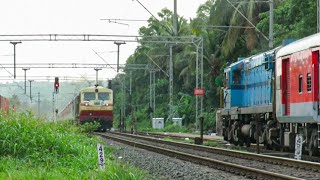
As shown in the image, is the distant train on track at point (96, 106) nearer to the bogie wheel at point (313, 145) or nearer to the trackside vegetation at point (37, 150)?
the trackside vegetation at point (37, 150)

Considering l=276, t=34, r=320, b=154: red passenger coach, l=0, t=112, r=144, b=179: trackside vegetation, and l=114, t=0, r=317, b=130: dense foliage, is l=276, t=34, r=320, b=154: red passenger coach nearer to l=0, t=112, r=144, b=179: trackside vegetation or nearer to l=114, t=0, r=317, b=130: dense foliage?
l=0, t=112, r=144, b=179: trackside vegetation

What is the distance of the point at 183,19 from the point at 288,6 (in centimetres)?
4684

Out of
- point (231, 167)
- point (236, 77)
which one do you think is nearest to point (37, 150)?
point (231, 167)

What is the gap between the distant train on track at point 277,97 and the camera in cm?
2045

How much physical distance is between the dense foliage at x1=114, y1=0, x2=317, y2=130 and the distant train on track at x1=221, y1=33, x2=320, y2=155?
4.87m

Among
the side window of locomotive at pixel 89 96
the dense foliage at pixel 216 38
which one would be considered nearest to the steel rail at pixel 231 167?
the dense foliage at pixel 216 38

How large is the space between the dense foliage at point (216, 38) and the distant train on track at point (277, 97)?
16.0 ft

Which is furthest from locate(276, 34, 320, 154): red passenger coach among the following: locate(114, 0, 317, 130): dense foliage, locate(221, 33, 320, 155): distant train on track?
locate(114, 0, 317, 130): dense foliage

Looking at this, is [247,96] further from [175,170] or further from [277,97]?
[175,170]

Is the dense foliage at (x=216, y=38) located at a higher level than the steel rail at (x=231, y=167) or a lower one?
higher

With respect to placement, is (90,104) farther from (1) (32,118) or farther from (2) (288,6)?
(1) (32,118)

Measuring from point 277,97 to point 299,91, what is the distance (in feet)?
8.02

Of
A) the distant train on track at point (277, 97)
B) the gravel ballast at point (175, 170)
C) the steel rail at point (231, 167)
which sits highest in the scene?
the distant train on track at point (277, 97)

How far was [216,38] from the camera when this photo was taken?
6938 cm
